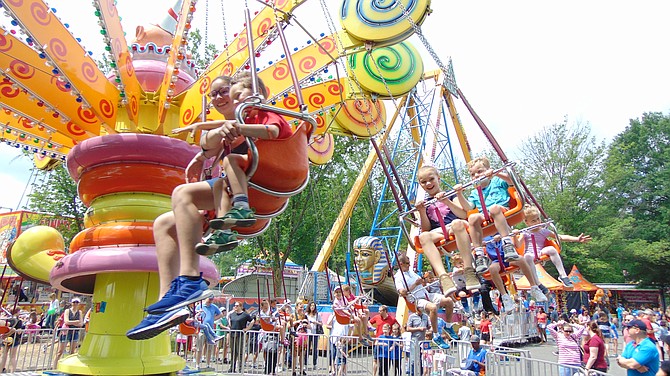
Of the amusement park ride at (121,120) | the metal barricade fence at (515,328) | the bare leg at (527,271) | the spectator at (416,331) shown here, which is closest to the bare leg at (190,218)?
the amusement park ride at (121,120)

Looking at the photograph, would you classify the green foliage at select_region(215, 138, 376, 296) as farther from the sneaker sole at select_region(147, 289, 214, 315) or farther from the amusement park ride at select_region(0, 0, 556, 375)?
the sneaker sole at select_region(147, 289, 214, 315)

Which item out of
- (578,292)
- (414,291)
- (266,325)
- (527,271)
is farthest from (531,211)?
(578,292)

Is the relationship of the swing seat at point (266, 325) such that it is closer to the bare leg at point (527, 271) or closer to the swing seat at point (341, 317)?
the swing seat at point (341, 317)

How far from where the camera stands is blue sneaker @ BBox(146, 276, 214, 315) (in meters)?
2.42

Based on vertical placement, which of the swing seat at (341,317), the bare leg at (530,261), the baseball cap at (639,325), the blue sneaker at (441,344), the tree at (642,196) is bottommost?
the blue sneaker at (441,344)

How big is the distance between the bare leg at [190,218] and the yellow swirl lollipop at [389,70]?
5406 millimetres

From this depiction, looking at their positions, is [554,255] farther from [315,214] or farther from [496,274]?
[315,214]

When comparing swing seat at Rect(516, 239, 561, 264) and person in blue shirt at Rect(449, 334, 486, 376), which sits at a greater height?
swing seat at Rect(516, 239, 561, 264)

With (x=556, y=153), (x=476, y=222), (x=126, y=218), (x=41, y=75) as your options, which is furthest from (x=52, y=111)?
(x=556, y=153)

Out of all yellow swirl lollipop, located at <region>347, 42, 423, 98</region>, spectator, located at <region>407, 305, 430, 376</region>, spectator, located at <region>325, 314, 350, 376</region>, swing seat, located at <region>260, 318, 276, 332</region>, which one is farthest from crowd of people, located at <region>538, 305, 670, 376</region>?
swing seat, located at <region>260, 318, 276, 332</region>

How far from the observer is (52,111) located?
5.12 m

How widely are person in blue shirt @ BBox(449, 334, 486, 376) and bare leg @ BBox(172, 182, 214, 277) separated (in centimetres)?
527

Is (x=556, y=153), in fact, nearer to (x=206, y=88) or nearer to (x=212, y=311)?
(x=212, y=311)

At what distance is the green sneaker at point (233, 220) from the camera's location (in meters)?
2.46
